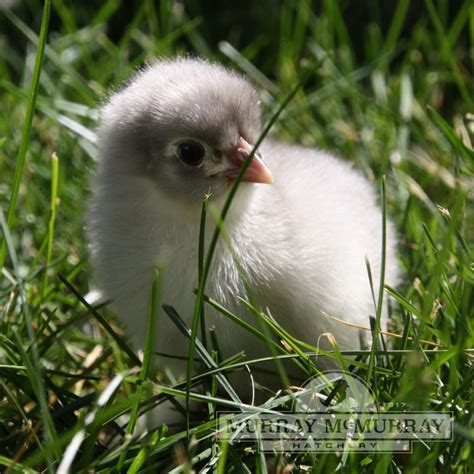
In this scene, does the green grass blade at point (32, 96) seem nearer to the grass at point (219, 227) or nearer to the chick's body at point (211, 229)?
the grass at point (219, 227)

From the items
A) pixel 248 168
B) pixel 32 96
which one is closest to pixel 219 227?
pixel 248 168

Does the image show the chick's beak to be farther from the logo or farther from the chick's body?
the logo

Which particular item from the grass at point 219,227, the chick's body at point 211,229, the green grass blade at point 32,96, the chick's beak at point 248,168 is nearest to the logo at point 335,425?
the grass at point 219,227

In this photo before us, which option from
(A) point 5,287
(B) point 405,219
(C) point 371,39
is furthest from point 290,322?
(C) point 371,39

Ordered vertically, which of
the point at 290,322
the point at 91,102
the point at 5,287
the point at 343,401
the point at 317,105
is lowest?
the point at 343,401

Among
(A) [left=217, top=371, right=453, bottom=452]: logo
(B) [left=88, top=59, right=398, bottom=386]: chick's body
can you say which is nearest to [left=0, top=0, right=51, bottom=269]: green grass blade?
(B) [left=88, top=59, right=398, bottom=386]: chick's body

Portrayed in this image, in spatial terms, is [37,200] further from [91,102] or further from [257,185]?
[257,185]
